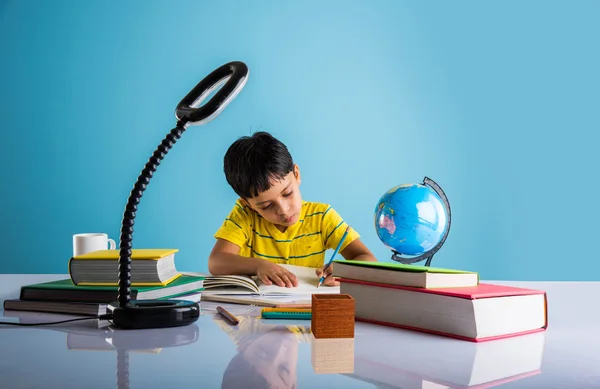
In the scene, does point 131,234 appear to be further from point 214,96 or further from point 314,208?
point 314,208

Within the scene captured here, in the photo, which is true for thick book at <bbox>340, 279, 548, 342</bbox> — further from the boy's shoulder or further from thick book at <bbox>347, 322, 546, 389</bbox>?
the boy's shoulder

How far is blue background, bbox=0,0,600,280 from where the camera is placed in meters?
4.05

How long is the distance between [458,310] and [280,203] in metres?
1.09

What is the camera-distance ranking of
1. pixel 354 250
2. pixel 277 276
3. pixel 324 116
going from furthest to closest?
1. pixel 324 116
2. pixel 354 250
3. pixel 277 276

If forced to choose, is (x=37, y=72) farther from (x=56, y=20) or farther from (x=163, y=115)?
(x=163, y=115)

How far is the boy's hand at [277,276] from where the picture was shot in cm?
134

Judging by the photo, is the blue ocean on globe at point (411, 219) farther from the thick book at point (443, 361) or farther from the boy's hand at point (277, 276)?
the thick book at point (443, 361)

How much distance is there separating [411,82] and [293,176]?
2353 mm

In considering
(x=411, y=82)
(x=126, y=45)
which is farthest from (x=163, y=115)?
(x=411, y=82)

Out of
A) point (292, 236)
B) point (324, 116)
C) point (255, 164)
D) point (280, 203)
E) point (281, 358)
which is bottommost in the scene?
point (281, 358)

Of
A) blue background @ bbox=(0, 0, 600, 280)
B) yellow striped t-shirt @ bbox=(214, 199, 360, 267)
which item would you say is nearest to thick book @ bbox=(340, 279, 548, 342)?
yellow striped t-shirt @ bbox=(214, 199, 360, 267)

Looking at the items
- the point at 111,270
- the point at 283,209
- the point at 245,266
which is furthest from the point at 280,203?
the point at 111,270

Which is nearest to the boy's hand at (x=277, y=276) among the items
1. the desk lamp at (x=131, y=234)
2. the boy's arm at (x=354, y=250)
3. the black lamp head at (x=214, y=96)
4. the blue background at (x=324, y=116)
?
the desk lamp at (x=131, y=234)

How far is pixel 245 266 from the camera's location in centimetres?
171
